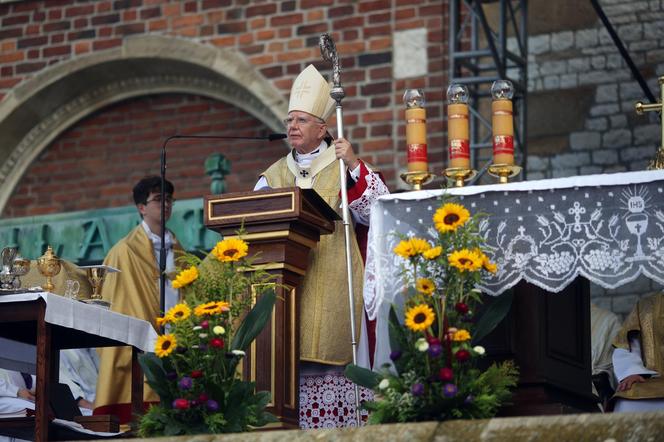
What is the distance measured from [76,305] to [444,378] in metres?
2.08

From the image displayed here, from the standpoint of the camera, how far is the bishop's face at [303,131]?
7.21 meters

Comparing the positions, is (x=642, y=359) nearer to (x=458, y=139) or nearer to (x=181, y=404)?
(x=458, y=139)

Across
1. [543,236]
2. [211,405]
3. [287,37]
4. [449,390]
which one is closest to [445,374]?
[449,390]

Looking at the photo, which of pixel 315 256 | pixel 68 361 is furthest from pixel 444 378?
pixel 68 361

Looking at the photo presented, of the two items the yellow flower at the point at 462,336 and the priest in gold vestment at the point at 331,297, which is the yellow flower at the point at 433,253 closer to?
the yellow flower at the point at 462,336

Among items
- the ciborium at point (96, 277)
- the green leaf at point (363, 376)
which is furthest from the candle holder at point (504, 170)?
the ciborium at point (96, 277)

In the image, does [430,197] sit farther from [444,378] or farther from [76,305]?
[76,305]

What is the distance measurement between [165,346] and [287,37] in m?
5.18

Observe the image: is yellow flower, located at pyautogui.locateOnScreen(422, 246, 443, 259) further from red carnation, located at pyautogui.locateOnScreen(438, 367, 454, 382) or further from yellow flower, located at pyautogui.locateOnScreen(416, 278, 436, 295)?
red carnation, located at pyautogui.locateOnScreen(438, 367, 454, 382)

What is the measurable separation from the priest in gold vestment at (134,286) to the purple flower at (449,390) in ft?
11.2

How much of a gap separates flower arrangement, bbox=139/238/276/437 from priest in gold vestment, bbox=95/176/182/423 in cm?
256

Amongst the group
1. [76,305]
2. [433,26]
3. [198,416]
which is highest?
[433,26]

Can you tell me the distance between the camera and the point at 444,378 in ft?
17.9

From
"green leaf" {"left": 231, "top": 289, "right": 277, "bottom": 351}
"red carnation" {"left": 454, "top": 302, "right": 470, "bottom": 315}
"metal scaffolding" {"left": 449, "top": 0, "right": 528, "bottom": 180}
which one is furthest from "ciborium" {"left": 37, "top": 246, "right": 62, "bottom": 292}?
"metal scaffolding" {"left": 449, "top": 0, "right": 528, "bottom": 180}
